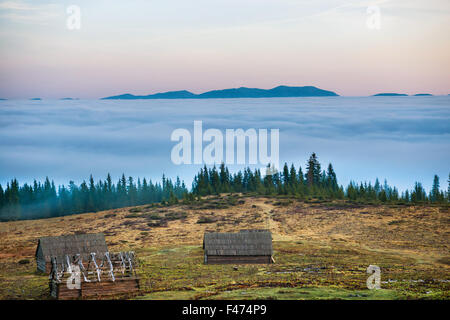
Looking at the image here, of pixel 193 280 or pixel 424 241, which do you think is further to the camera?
pixel 424 241

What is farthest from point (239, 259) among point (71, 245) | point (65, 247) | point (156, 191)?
point (156, 191)

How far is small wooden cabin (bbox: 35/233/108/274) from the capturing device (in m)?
43.9

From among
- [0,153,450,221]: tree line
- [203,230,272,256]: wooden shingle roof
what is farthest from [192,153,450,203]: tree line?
[203,230,272,256]: wooden shingle roof

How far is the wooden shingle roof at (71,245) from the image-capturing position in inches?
1748

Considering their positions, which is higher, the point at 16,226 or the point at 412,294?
the point at 412,294

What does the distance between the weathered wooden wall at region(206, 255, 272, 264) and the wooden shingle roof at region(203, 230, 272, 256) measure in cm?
35

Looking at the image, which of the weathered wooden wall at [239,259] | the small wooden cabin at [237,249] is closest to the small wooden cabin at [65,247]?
the small wooden cabin at [237,249]

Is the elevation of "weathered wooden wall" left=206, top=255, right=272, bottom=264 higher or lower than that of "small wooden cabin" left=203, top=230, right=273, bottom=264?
lower

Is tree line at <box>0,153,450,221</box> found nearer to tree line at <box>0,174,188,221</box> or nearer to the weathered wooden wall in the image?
tree line at <box>0,174,188,221</box>

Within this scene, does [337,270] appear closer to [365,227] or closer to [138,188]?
[365,227]

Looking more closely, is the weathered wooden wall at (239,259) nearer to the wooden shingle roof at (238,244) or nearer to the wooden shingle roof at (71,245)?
the wooden shingle roof at (238,244)

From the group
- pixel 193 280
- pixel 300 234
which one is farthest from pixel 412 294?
pixel 300 234

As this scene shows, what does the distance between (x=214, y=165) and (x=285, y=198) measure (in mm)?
30101

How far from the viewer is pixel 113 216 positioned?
86.4 meters
